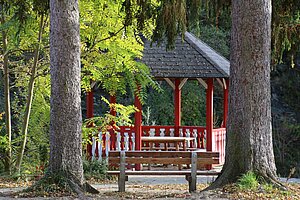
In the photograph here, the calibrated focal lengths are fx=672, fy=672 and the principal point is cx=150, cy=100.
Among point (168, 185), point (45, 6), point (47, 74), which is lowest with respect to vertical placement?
point (168, 185)

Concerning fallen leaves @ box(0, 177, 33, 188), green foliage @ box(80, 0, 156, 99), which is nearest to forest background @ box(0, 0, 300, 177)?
green foliage @ box(80, 0, 156, 99)

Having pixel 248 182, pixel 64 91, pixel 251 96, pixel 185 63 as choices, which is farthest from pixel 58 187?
pixel 185 63

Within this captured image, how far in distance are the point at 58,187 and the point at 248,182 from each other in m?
2.98

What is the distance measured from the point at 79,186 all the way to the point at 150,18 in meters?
4.73

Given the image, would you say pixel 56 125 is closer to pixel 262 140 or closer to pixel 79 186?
pixel 79 186

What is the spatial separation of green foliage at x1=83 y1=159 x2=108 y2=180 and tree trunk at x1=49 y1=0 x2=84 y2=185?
466 centimetres

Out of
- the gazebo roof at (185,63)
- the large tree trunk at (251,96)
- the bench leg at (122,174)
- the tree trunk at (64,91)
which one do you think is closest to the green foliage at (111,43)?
the gazebo roof at (185,63)

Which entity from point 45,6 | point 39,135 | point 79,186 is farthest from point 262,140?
point 39,135

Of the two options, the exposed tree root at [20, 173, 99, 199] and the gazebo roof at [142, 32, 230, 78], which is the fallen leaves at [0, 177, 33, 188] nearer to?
the exposed tree root at [20, 173, 99, 199]

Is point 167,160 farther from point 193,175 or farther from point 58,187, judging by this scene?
point 58,187

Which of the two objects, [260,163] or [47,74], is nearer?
[260,163]

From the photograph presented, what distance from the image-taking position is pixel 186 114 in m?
28.8

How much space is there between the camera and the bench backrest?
12320 millimetres

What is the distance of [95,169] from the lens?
16047 mm
